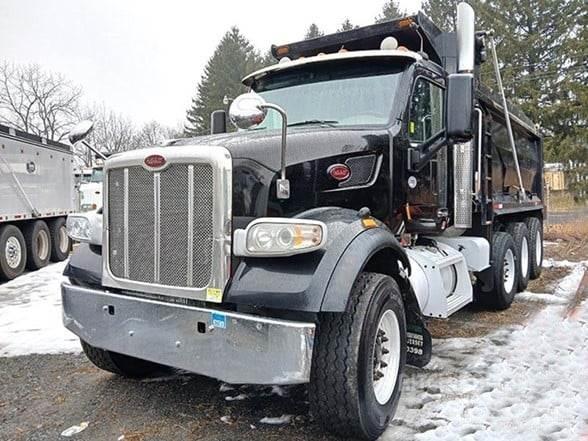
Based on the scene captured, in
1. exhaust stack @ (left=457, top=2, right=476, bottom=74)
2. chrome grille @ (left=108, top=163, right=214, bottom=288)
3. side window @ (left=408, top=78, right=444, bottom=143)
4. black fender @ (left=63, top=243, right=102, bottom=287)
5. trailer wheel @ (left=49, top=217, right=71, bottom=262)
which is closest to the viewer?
chrome grille @ (left=108, top=163, right=214, bottom=288)

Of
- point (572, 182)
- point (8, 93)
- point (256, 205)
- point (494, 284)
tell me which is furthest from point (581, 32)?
point (8, 93)

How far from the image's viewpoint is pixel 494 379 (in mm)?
3896

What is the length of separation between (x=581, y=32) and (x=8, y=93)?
1674 inches

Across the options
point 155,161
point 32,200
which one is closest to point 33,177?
point 32,200

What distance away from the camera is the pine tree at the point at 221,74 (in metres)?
41.1

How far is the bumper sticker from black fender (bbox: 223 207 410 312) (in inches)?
3.5

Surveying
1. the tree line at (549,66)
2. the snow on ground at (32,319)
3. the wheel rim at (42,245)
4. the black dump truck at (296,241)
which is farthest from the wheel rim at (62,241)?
the tree line at (549,66)

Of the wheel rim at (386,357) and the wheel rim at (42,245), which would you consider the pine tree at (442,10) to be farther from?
the wheel rim at (386,357)

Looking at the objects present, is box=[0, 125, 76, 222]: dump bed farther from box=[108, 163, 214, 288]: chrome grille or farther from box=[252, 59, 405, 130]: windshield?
box=[108, 163, 214, 288]: chrome grille

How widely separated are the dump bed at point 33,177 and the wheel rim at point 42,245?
0.41 metres

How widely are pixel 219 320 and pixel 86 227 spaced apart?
138 centimetres

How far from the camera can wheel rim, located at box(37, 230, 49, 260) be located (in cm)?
1054

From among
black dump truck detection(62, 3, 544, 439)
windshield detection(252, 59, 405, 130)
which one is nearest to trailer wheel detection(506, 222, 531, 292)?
black dump truck detection(62, 3, 544, 439)

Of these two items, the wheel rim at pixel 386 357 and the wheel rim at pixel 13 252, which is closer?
the wheel rim at pixel 386 357
